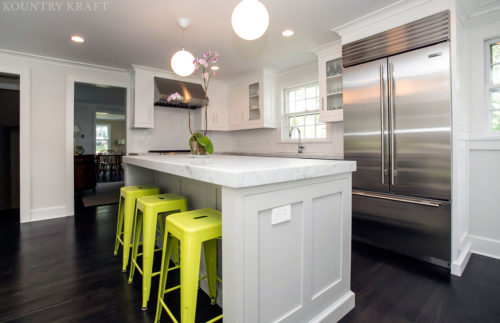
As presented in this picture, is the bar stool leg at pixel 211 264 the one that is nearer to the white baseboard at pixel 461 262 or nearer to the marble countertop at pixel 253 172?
the marble countertop at pixel 253 172

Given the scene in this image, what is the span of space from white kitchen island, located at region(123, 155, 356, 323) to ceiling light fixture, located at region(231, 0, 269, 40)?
40.9 inches

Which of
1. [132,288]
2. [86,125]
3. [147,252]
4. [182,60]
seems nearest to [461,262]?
[147,252]

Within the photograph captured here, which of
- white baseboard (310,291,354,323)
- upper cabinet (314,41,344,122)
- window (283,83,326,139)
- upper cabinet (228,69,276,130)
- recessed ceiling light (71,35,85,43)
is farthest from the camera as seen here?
upper cabinet (228,69,276,130)

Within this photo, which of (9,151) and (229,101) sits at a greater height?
(229,101)

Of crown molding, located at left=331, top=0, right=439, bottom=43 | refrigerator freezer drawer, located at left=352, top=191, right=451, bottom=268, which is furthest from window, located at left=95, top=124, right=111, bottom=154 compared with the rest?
refrigerator freezer drawer, located at left=352, top=191, right=451, bottom=268

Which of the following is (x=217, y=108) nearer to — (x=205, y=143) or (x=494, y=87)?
(x=205, y=143)

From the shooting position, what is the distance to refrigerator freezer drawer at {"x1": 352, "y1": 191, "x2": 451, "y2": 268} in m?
2.21

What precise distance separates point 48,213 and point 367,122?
480cm

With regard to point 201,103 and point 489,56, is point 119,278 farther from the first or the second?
point 489,56

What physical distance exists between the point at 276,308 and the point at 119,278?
58.7 inches

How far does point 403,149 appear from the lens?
7.95 feet

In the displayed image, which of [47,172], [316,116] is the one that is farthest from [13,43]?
[316,116]

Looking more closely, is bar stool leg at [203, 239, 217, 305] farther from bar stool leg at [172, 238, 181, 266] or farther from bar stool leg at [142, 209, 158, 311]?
bar stool leg at [172, 238, 181, 266]

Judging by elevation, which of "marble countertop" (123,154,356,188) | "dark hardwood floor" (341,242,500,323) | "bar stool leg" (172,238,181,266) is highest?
"marble countertop" (123,154,356,188)
